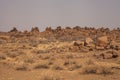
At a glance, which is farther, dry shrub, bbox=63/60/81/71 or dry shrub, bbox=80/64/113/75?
dry shrub, bbox=63/60/81/71

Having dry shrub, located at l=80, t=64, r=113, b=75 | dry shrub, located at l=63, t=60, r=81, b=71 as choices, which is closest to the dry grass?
dry shrub, located at l=80, t=64, r=113, b=75

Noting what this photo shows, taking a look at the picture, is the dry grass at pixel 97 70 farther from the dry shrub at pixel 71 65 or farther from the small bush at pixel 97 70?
the dry shrub at pixel 71 65

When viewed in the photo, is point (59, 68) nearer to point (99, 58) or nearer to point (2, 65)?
point (2, 65)

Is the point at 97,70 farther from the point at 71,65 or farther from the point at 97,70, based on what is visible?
the point at 71,65

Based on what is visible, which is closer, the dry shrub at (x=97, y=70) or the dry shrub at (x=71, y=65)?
the dry shrub at (x=97, y=70)

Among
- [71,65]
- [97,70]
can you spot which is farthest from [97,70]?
[71,65]

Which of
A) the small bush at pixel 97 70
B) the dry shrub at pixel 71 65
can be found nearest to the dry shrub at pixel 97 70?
the small bush at pixel 97 70

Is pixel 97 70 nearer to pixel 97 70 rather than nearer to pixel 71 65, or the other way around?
pixel 97 70

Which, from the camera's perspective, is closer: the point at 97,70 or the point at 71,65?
the point at 97,70

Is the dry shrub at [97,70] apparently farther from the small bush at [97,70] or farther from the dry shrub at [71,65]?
the dry shrub at [71,65]

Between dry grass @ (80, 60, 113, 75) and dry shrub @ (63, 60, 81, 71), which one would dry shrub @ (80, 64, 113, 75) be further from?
dry shrub @ (63, 60, 81, 71)

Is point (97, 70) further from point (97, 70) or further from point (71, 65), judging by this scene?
point (71, 65)

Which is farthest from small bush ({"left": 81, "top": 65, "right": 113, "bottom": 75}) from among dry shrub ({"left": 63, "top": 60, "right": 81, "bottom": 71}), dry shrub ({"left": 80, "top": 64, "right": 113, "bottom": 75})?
dry shrub ({"left": 63, "top": 60, "right": 81, "bottom": 71})

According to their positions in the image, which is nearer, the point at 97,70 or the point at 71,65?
the point at 97,70
